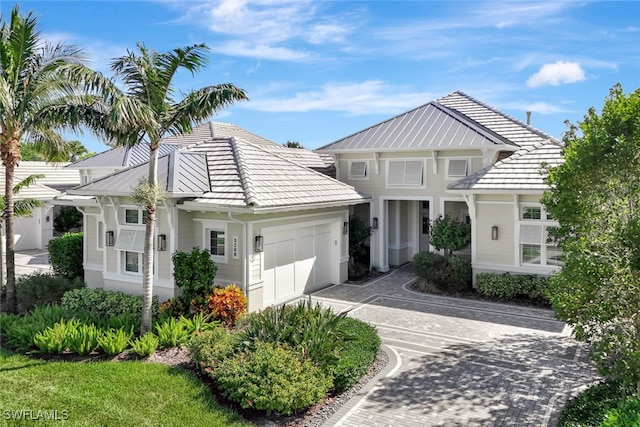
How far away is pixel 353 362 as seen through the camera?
9875mm

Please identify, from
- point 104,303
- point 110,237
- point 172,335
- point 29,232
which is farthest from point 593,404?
point 29,232

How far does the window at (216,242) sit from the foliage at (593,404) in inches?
394

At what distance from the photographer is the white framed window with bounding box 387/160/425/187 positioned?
20281mm

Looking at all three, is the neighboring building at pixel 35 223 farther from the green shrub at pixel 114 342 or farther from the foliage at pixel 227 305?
the green shrub at pixel 114 342

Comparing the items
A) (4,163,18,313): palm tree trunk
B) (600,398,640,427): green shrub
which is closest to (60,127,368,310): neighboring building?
(4,163,18,313): palm tree trunk

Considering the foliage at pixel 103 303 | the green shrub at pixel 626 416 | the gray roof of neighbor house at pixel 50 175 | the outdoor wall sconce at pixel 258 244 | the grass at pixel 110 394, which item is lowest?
the grass at pixel 110 394

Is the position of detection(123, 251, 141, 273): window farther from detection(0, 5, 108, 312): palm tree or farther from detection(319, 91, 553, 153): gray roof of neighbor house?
detection(319, 91, 553, 153): gray roof of neighbor house

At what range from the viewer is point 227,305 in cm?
1308

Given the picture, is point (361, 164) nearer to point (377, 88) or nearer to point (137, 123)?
point (377, 88)

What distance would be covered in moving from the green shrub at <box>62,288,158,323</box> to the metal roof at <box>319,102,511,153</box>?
11081 millimetres

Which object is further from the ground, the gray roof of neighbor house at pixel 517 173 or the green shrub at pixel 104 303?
the gray roof of neighbor house at pixel 517 173

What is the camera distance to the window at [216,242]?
48.9 ft

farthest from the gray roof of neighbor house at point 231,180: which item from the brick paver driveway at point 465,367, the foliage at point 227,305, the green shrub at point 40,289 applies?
the brick paver driveway at point 465,367

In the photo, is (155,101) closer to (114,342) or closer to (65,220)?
(114,342)
